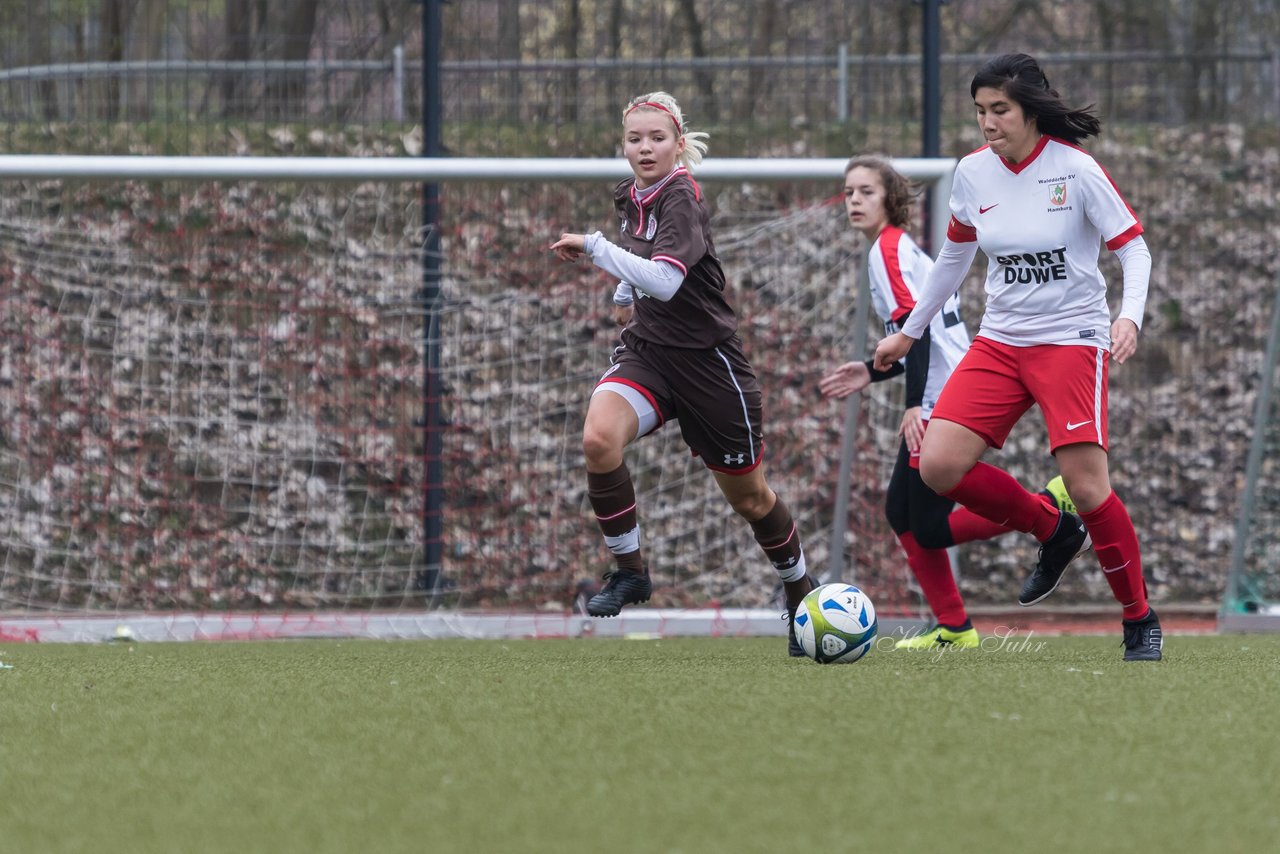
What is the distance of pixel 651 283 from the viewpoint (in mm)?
5230

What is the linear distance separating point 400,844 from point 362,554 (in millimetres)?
5957

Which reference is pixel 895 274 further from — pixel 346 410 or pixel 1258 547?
pixel 346 410

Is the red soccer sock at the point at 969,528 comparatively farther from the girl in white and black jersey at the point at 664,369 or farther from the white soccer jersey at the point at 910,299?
the girl in white and black jersey at the point at 664,369

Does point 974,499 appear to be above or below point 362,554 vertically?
above

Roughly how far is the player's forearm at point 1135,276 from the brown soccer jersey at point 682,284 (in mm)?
1446

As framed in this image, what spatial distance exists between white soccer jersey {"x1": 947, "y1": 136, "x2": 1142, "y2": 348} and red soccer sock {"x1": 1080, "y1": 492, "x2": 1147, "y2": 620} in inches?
22.2

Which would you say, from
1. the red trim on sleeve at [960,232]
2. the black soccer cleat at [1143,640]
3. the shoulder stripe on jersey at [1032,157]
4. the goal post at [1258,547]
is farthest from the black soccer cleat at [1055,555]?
the goal post at [1258,547]

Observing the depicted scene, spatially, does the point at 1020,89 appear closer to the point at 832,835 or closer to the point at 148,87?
the point at 832,835

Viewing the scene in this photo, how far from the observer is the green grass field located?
2.59 metres

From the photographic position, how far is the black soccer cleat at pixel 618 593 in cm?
530

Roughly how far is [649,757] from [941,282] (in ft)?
9.14

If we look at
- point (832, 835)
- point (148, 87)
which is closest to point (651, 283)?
point (832, 835)

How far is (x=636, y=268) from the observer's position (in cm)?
520

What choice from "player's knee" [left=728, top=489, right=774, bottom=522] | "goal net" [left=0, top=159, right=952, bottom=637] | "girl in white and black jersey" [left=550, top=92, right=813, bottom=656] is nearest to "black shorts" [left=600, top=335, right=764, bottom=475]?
"girl in white and black jersey" [left=550, top=92, right=813, bottom=656]
